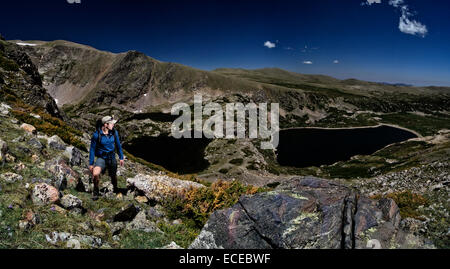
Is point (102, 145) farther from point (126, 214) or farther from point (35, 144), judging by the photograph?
point (35, 144)

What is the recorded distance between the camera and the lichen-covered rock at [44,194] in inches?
340

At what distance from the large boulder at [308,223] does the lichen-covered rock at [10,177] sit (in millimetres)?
7673

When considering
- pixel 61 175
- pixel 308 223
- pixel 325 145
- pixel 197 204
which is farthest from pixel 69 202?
pixel 325 145

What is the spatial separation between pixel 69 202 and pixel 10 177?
249 cm

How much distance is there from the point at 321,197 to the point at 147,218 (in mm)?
8169

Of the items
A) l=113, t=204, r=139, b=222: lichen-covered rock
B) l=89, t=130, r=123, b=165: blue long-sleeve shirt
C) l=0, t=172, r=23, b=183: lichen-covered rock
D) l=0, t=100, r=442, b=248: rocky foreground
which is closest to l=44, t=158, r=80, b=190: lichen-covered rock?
l=0, t=100, r=442, b=248: rocky foreground

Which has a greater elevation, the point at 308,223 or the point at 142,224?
the point at 308,223

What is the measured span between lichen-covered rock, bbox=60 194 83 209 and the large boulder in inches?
207

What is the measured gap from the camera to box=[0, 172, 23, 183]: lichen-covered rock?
8.98 m

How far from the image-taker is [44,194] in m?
8.91

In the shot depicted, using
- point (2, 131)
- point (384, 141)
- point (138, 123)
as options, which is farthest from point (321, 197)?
point (384, 141)

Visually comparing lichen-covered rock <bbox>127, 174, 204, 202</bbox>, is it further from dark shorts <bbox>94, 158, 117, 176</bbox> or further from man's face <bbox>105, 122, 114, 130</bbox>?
man's face <bbox>105, 122, 114, 130</bbox>

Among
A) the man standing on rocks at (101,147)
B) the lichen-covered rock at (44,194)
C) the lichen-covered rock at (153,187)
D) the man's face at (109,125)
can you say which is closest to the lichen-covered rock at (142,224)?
the lichen-covered rock at (153,187)
